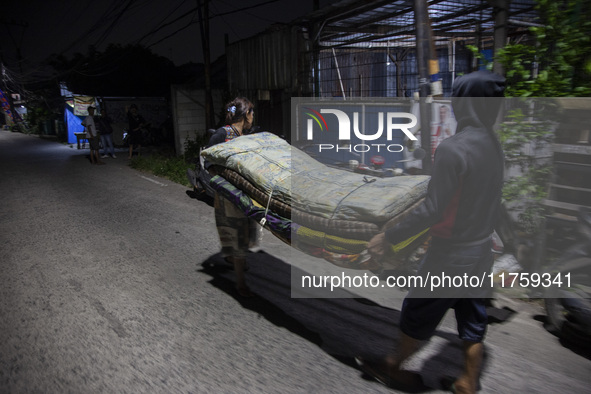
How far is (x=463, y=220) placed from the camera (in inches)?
90.9

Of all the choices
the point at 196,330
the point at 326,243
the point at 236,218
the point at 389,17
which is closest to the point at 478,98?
the point at 326,243

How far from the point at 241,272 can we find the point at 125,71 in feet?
80.6

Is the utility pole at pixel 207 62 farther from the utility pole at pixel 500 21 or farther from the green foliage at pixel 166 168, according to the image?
the utility pole at pixel 500 21

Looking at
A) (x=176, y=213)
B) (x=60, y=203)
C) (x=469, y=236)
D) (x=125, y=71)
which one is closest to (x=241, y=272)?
(x=469, y=236)

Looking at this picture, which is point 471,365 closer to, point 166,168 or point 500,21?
point 500,21

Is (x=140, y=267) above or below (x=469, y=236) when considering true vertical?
below

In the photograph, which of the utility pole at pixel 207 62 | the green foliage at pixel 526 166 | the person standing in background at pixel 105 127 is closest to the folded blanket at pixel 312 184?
the green foliage at pixel 526 166

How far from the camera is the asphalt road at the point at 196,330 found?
277 centimetres

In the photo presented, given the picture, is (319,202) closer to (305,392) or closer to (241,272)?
(305,392)

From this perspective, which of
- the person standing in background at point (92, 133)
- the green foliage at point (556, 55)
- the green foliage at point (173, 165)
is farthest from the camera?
the person standing in background at point (92, 133)

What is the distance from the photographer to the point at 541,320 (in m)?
3.53

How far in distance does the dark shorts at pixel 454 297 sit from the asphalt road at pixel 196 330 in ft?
1.75

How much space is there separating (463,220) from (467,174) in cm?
26

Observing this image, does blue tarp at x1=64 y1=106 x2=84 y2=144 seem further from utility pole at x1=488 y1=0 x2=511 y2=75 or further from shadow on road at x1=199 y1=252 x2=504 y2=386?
utility pole at x1=488 y1=0 x2=511 y2=75
